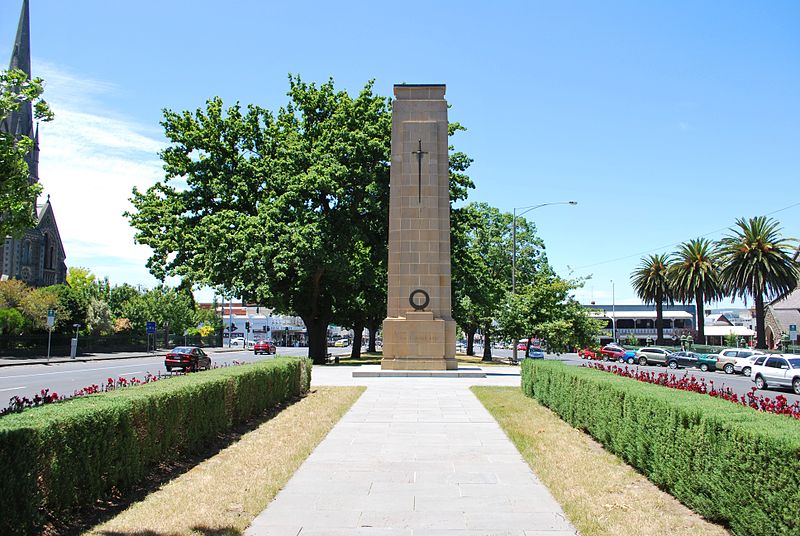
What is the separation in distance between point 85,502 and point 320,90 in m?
32.1

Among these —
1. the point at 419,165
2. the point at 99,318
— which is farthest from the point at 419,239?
the point at 99,318

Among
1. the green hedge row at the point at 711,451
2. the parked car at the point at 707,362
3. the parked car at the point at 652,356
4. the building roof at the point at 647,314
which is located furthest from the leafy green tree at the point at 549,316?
the building roof at the point at 647,314

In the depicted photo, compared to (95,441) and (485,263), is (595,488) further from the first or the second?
(485,263)

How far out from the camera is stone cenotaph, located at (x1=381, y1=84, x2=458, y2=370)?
86.0ft

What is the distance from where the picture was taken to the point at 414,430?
12242 millimetres

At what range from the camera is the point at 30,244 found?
8994cm

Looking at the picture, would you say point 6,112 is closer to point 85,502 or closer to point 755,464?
point 85,502

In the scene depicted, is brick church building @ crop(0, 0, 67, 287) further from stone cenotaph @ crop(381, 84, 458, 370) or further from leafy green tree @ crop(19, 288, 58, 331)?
stone cenotaph @ crop(381, 84, 458, 370)

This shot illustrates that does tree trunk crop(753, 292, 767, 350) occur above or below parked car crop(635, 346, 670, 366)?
above

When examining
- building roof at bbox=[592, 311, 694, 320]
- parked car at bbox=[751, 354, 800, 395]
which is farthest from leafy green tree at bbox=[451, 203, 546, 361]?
building roof at bbox=[592, 311, 694, 320]

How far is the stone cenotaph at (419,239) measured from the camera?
26203mm

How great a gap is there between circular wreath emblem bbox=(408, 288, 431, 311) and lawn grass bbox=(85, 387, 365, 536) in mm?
13930

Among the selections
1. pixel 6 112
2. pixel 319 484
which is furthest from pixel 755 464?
pixel 6 112

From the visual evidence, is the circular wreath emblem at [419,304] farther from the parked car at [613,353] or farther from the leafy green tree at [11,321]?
the parked car at [613,353]
